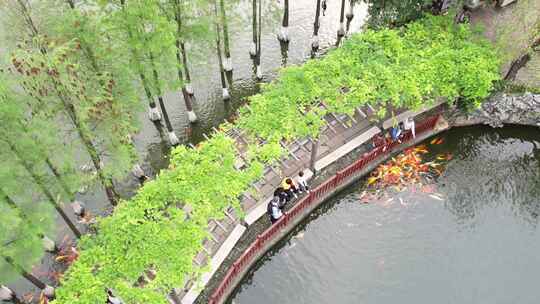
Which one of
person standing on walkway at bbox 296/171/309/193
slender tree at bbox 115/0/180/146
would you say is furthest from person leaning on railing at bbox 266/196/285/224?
Result: slender tree at bbox 115/0/180/146

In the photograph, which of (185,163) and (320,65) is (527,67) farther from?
(185,163)

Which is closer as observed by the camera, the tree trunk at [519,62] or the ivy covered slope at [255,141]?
the ivy covered slope at [255,141]

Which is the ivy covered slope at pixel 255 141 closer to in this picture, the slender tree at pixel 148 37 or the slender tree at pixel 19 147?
the slender tree at pixel 19 147

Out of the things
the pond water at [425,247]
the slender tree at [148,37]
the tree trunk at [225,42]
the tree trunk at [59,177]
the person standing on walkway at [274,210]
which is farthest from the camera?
the tree trunk at [225,42]

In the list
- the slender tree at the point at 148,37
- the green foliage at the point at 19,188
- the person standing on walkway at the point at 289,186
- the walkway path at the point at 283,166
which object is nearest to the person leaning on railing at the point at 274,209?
the person standing on walkway at the point at 289,186

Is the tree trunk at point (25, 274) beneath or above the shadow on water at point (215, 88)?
beneath

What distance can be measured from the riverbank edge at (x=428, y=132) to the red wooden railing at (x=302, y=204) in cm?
33

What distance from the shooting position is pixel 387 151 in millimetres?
29312

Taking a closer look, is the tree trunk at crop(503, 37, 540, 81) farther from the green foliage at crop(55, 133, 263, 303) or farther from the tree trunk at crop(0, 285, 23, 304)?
the tree trunk at crop(0, 285, 23, 304)

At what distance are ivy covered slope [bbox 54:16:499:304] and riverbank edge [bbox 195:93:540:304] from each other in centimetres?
193

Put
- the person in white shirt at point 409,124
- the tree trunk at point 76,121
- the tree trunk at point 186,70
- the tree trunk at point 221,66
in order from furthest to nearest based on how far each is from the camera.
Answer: the tree trunk at point 221,66, the person in white shirt at point 409,124, the tree trunk at point 186,70, the tree trunk at point 76,121

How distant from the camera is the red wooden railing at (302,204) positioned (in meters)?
23.7

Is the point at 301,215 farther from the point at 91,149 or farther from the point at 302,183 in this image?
the point at 91,149

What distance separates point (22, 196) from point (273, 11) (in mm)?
23581
